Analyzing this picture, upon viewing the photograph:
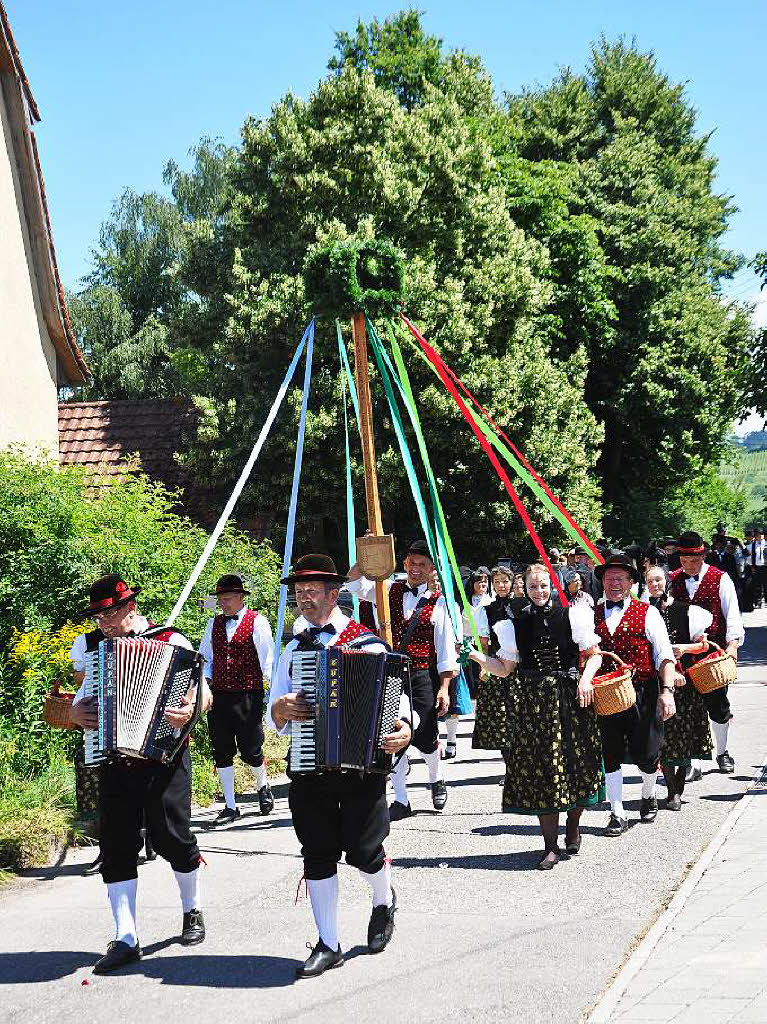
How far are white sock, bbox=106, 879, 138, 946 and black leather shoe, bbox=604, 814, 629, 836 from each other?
3700 mm

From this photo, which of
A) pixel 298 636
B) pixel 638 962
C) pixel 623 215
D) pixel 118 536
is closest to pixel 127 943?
pixel 298 636

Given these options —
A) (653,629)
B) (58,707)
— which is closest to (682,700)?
(653,629)

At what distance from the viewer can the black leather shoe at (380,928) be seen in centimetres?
596

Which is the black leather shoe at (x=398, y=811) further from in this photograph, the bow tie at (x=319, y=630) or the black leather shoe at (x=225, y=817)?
the bow tie at (x=319, y=630)

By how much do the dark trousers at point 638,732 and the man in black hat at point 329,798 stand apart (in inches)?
126

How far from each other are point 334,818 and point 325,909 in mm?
425

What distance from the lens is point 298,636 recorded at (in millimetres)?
5773

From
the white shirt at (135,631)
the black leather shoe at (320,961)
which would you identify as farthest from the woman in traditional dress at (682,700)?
the white shirt at (135,631)

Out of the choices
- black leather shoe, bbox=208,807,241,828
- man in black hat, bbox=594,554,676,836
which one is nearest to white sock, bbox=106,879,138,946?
black leather shoe, bbox=208,807,241,828

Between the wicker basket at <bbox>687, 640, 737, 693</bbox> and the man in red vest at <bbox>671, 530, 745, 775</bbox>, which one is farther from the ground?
the man in red vest at <bbox>671, 530, 745, 775</bbox>

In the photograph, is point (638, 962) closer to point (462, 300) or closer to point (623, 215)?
point (462, 300)

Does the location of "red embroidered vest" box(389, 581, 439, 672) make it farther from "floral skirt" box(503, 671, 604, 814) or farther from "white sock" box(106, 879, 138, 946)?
"white sock" box(106, 879, 138, 946)

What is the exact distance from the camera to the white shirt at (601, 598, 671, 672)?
343 inches

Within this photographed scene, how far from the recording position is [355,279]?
33.6ft
